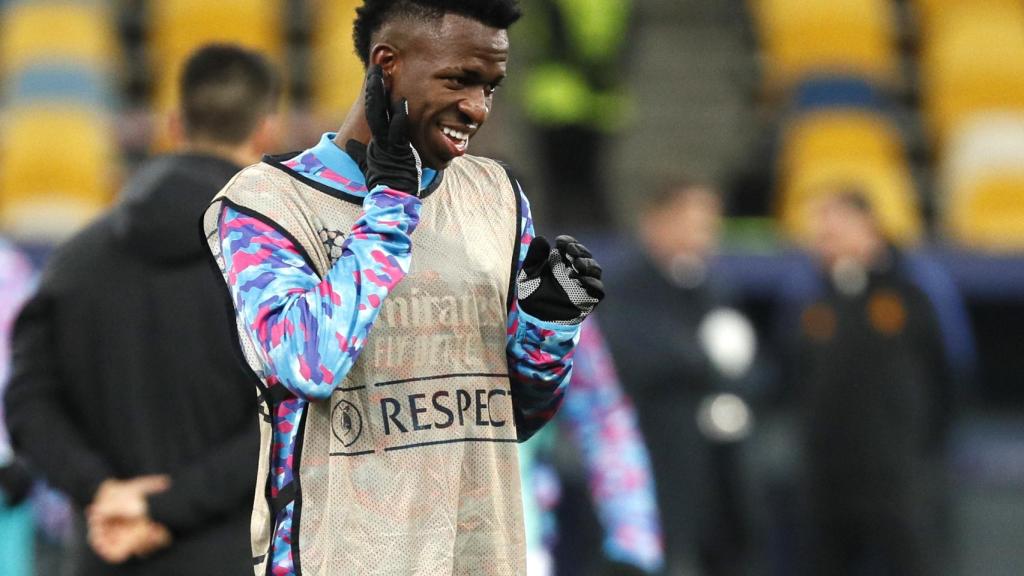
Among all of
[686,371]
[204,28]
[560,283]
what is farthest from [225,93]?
[204,28]

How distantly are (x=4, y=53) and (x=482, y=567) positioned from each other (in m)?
9.03

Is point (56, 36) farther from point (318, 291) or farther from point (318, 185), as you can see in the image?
point (318, 291)

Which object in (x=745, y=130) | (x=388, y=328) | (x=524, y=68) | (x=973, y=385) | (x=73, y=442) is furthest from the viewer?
(x=745, y=130)

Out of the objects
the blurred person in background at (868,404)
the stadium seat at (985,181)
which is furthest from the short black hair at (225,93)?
the stadium seat at (985,181)

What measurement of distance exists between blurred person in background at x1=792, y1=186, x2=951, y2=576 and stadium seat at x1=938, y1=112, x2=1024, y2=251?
159cm

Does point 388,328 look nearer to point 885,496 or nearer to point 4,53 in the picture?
point 885,496

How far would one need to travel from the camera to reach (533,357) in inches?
107

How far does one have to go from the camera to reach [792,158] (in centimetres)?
1007

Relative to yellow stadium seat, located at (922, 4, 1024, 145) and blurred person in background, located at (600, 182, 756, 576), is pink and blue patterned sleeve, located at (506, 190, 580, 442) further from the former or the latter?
yellow stadium seat, located at (922, 4, 1024, 145)

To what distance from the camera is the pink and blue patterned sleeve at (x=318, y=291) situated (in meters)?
2.45

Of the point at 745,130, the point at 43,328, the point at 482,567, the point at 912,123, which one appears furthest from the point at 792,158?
the point at 482,567

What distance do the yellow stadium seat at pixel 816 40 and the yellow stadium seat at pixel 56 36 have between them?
4034mm

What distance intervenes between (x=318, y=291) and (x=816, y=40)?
28.4ft

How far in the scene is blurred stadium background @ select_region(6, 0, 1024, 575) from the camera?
9.25 metres
